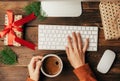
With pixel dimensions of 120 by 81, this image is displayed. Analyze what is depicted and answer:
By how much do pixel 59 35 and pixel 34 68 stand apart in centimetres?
16

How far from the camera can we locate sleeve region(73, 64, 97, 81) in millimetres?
1248

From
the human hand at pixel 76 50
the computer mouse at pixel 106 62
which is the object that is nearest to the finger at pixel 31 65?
the human hand at pixel 76 50

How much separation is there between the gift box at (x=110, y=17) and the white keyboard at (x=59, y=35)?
0.05 m

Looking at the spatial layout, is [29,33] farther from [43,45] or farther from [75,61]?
[75,61]

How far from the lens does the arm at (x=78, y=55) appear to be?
49.5 inches

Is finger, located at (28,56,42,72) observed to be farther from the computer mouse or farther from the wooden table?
the computer mouse

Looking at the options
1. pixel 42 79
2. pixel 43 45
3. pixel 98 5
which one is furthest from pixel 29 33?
pixel 98 5

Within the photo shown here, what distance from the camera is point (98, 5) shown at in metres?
1.32

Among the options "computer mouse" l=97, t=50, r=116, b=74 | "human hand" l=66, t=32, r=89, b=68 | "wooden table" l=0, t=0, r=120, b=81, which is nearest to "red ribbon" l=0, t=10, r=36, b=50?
"wooden table" l=0, t=0, r=120, b=81

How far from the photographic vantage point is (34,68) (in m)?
1.28

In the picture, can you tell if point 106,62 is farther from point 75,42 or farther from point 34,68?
point 34,68

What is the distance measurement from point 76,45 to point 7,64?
286 millimetres

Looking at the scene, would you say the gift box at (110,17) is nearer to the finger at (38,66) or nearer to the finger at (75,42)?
the finger at (75,42)

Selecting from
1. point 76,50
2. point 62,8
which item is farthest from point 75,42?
point 62,8
